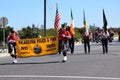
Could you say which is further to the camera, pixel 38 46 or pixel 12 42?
pixel 38 46

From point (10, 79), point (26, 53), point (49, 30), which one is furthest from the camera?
point (49, 30)

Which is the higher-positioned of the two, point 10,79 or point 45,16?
point 45,16

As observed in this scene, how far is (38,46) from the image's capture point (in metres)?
23.7

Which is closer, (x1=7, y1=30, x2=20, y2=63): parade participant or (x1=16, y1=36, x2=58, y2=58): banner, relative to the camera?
(x1=7, y1=30, x2=20, y2=63): parade participant

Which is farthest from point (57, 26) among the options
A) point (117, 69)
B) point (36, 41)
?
point (117, 69)

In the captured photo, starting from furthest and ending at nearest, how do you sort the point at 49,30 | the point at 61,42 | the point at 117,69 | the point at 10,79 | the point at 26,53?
the point at 49,30 < the point at 26,53 < the point at 61,42 < the point at 117,69 < the point at 10,79

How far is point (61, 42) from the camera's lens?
21938 millimetres

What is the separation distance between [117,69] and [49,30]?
45117mm

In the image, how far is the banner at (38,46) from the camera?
23.4 m

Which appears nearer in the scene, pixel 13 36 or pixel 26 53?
pixel 13 36

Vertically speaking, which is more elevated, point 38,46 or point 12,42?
point 12,42

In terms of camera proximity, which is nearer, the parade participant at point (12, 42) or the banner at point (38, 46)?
the parade participant at point (12, 42)

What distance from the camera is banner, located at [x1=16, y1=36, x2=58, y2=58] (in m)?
23.4

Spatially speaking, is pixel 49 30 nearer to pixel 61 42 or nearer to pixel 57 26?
pixel 57 26
